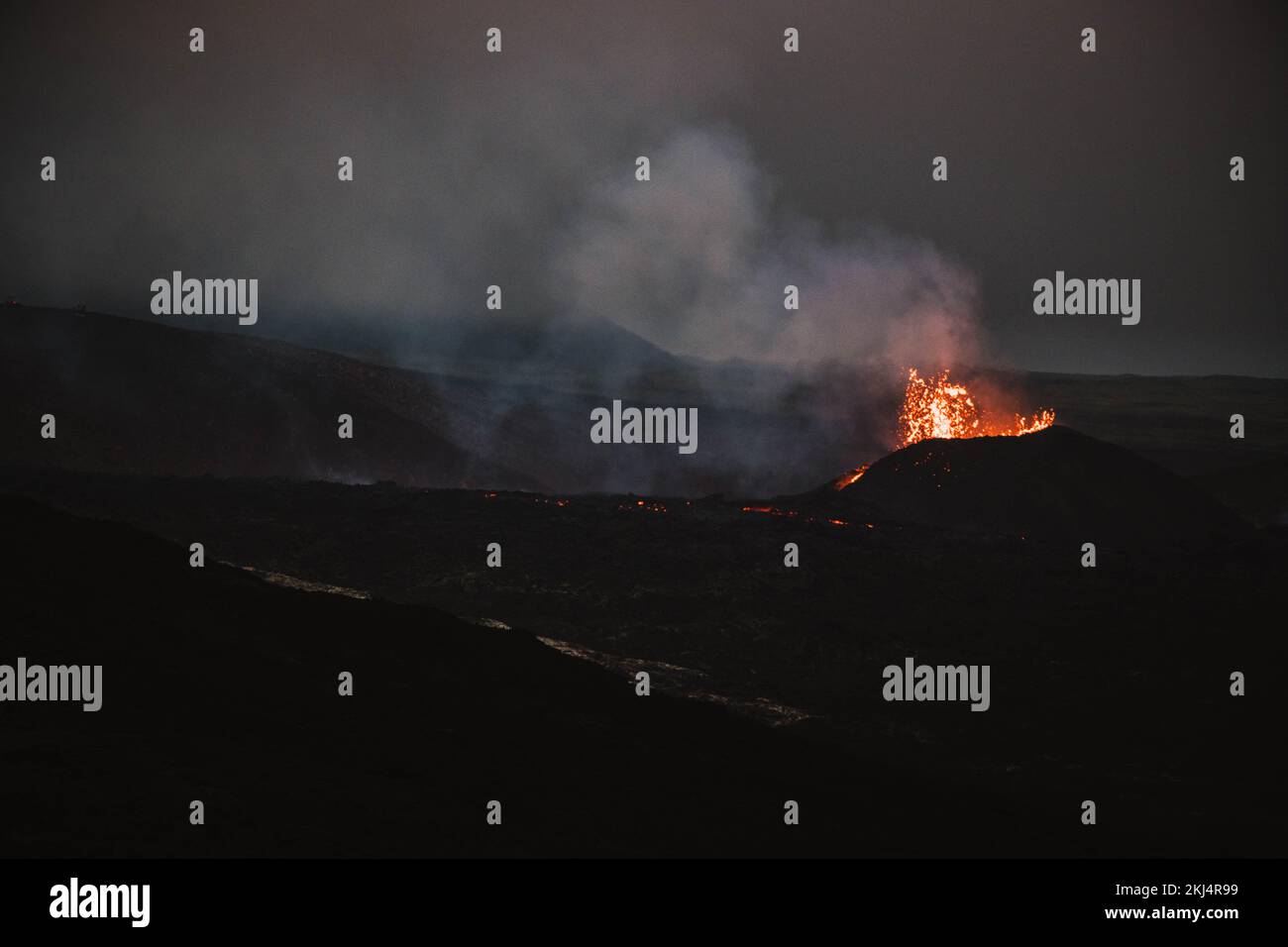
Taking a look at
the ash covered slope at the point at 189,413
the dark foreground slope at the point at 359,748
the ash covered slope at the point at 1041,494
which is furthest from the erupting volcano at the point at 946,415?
the dark foreground slope at the point at 359,748

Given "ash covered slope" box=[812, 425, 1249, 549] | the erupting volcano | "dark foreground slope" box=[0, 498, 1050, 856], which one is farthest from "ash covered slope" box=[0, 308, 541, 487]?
"dark foreground slope" box=[0, 498, 1050, 856]

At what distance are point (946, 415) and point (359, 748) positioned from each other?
2254 inches

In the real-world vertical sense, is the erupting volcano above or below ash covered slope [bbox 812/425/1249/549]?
above

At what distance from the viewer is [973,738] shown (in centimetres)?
→ 3616

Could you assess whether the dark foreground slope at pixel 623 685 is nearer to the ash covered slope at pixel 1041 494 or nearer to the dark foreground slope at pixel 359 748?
the dark foreground slope at pixel 359 748

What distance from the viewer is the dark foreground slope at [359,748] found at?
24.9 m

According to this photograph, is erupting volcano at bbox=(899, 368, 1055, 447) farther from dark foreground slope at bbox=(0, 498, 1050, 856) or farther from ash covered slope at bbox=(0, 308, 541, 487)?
dark foreground slope at bbox=(0, 498, 1050, 856)

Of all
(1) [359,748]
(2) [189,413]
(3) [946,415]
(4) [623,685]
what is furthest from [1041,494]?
(2) [189,413]

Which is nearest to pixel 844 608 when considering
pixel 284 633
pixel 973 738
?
pixel 973 738

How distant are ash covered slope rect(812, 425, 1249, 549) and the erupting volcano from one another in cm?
1063

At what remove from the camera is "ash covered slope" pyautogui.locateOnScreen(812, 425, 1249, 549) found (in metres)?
63.7

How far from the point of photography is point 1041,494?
6462 cm

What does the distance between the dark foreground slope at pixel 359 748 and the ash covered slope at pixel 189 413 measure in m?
47.6
